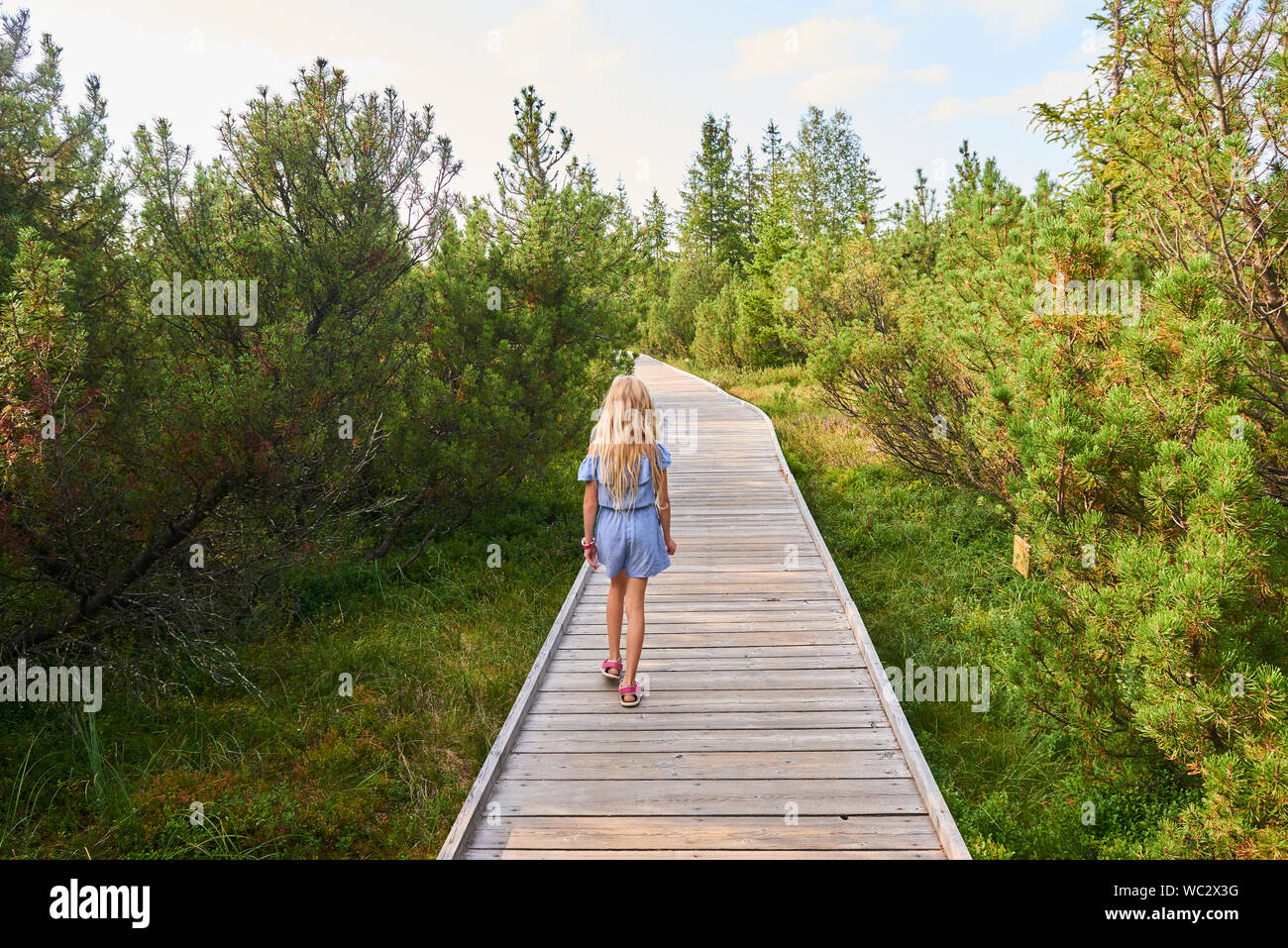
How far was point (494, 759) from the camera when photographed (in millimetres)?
4145

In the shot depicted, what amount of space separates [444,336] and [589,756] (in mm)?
5701

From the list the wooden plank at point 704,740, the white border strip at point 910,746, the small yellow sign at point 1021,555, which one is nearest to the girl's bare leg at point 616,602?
the wooden plank at point 704,740

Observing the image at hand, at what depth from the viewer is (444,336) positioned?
8586mm

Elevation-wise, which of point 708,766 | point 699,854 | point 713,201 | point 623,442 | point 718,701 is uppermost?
point 713,201

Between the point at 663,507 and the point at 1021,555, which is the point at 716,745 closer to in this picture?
the point at 663,507

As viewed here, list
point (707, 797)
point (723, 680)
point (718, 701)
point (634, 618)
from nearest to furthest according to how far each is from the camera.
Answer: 1. point (707, 797)
2. point (634, 618)
3. point (718, 701)
4. point (723, 680)

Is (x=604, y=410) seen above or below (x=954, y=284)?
below

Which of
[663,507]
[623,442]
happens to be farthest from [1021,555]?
[623,442]

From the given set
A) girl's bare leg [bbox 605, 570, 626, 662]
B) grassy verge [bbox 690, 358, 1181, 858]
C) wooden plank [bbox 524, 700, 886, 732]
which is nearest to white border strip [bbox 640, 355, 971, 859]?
wooden plank [bbox 524, 700, 886, 732]

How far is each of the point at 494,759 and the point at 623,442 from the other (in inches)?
76.5

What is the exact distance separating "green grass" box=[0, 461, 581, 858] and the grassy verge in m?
3.28
